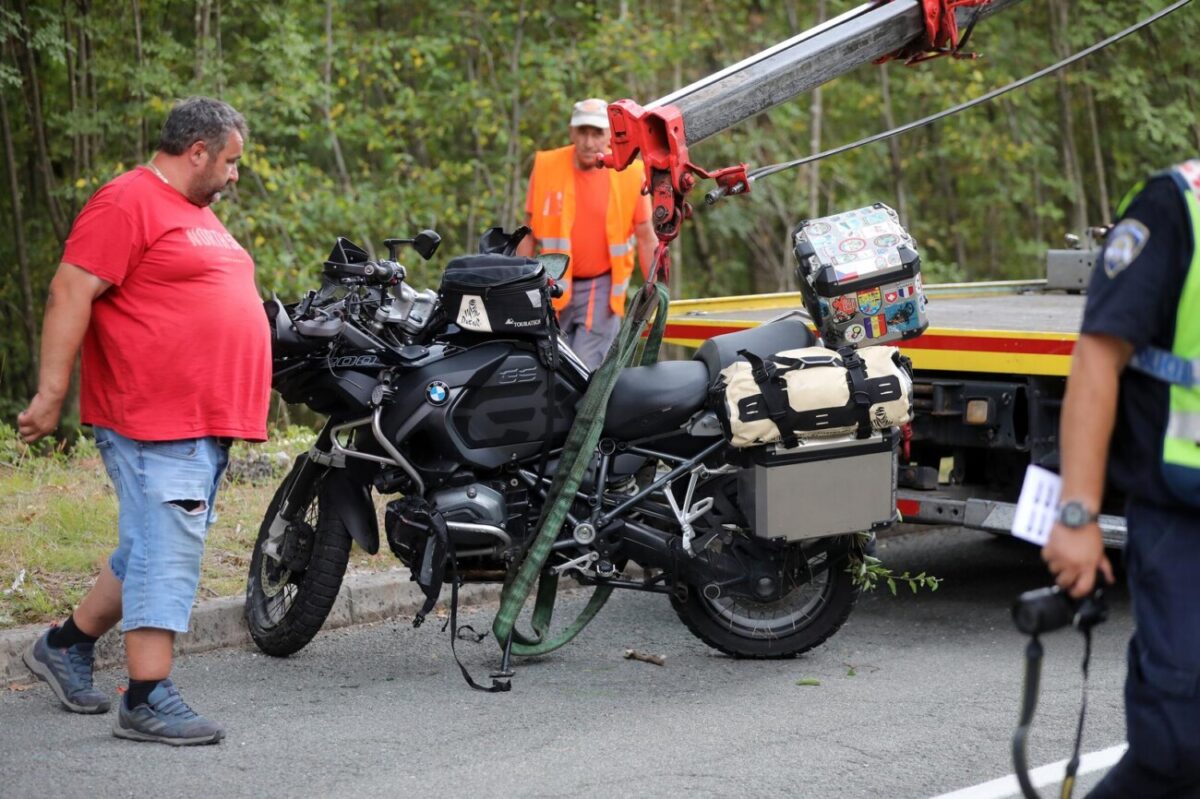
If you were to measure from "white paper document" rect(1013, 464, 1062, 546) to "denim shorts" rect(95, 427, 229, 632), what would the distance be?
259cm

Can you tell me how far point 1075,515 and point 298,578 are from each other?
3.44 m

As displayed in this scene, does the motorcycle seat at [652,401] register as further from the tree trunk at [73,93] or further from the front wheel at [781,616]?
the tree trunk at [73,93]

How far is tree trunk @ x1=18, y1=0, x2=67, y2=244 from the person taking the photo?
14609 mm

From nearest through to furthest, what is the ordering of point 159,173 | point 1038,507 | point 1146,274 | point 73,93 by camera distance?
point 1146,274 → point 1038,507 → point 159,173 → point 73,93

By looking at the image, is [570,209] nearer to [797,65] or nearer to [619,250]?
[619,250]

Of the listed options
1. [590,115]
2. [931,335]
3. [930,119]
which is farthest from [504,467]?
[590,115]

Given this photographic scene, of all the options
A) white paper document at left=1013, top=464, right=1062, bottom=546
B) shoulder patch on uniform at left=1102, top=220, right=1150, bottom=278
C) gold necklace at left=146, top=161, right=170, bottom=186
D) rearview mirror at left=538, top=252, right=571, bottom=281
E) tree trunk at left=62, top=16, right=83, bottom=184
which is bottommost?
white paper document at left=1013, top=464, right=1062, bottom=546

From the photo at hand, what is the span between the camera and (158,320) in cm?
457

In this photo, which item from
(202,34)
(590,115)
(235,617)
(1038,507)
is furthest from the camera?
(202,34)

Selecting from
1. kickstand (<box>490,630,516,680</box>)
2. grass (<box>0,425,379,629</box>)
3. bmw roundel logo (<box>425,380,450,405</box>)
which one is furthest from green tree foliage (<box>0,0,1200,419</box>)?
kickstand (<box>490,630,516,680</box>)

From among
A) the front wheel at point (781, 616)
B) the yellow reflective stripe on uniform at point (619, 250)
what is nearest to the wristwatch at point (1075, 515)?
the front wheel at point (781, 616)

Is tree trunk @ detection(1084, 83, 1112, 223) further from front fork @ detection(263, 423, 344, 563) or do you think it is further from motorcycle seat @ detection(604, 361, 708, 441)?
front fork @ detection(263, 423, 344, 563)

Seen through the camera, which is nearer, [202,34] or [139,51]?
[139,51]

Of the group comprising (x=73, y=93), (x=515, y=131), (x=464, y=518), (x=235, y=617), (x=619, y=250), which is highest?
(x=73, y=93)
